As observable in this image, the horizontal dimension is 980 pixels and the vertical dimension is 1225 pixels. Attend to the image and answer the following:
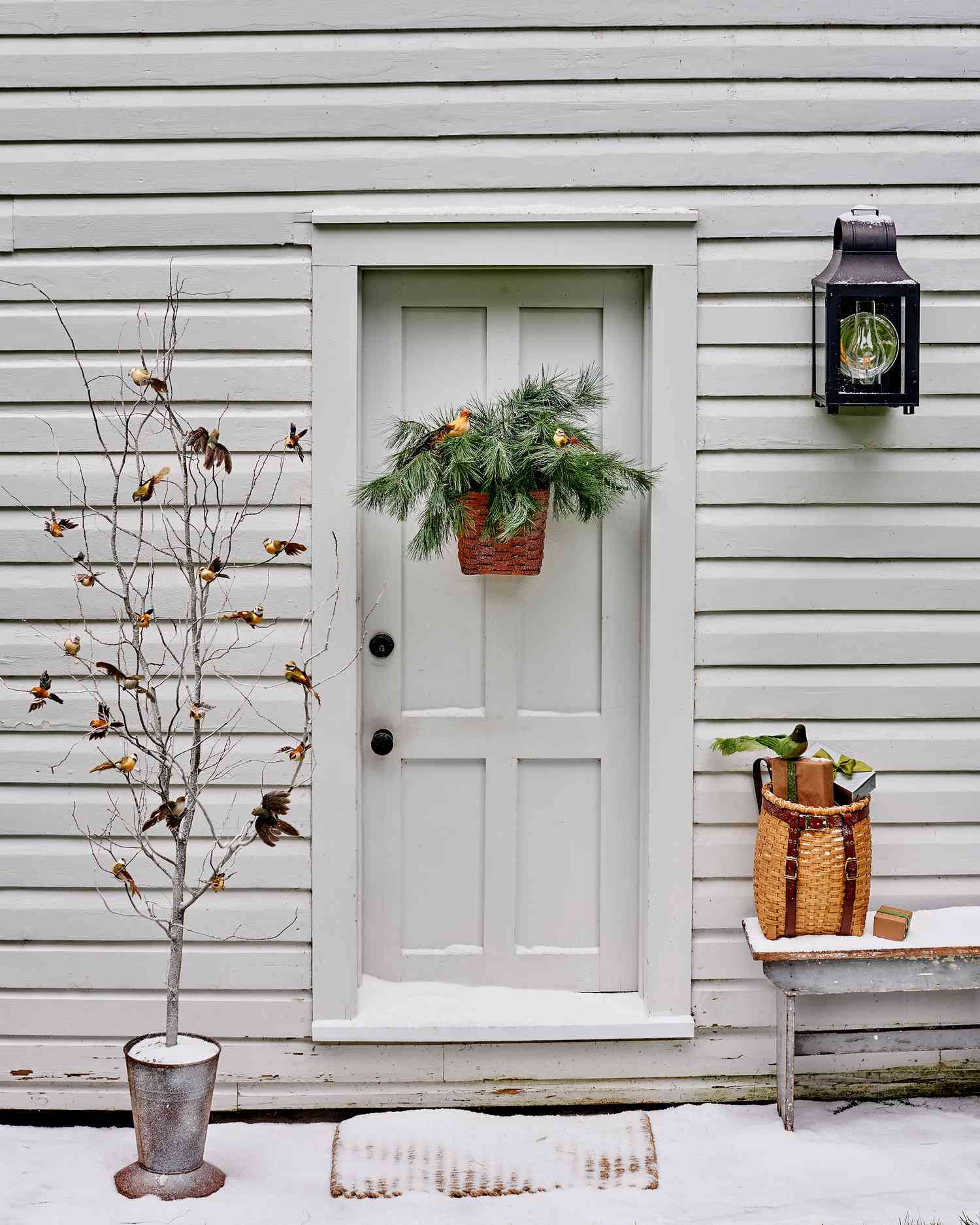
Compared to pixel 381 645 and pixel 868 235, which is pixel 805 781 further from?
pixel 868 235

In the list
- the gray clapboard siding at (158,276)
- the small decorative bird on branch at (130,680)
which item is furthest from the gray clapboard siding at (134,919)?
the gray clapboard siding at (158,276)

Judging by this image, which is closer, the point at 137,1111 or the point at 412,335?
the point at 137,1111

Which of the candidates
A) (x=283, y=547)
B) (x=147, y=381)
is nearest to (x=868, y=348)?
(x=283, y=547)

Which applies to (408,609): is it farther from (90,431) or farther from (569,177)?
(569,177)

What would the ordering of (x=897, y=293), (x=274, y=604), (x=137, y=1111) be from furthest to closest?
1. (x=274, y=604)
2. (x=897, y=293)
3. (x=137, y=1111)

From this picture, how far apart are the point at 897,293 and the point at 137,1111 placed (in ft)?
8.89

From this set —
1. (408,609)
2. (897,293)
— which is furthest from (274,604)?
(897,293)

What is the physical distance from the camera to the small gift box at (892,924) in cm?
306

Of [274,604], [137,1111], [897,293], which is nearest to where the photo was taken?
[137,1111]

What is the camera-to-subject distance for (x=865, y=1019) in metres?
3.32

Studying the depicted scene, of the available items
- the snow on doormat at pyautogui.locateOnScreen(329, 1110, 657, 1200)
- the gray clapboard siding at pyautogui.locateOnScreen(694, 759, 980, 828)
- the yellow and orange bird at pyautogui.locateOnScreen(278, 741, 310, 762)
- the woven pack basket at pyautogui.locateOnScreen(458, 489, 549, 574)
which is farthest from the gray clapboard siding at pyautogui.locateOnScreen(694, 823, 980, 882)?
the yellow and orange bird at pyautogui.locateOnScreen(278, 741, 310, 762)

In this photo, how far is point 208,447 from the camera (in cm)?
300

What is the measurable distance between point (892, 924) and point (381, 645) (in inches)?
59.7

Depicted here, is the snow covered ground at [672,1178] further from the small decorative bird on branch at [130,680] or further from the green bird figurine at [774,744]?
the small decorative bird on branch at [130,680]
